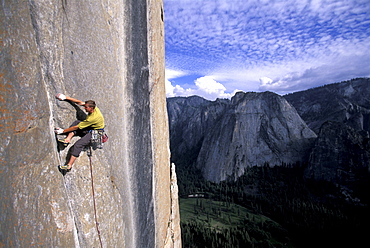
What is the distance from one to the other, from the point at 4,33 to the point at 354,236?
40.9 meters

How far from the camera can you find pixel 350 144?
39.2 meters

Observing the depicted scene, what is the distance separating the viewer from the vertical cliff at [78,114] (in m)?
2.66

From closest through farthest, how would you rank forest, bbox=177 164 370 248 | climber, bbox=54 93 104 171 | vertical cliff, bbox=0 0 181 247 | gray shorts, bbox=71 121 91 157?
vertical cliff, bbox=0 0 181 247 < climber, bbox=54 93 104 171 < gray shorts, bbox=71 121 91 157 < forest, bbox=177 164 370 248

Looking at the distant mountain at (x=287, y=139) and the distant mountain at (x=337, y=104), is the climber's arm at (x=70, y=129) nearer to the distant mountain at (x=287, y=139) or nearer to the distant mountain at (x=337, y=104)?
the distant mountain at (x=287, y=139)

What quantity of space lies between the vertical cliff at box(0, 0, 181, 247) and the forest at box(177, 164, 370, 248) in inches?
1079

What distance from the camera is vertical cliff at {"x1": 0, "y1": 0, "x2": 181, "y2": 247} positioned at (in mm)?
2660

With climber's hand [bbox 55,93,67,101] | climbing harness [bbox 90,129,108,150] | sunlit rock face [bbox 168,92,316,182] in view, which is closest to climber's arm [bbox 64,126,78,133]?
climbing harness [bbox 90,129,108,150]

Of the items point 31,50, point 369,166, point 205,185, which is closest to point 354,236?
point 369,166

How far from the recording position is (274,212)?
127 feet

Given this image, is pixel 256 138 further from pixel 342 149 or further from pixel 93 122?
pixel 93 122

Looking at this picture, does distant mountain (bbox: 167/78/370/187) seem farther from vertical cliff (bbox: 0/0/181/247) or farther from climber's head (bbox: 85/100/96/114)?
climber's head (bbox: 85/100/96/114)

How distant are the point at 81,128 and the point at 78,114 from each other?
1.17 feet

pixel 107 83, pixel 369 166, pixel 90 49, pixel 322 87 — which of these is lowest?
pixel 369 166

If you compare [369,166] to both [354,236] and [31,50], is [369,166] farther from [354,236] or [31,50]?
[31,50]
